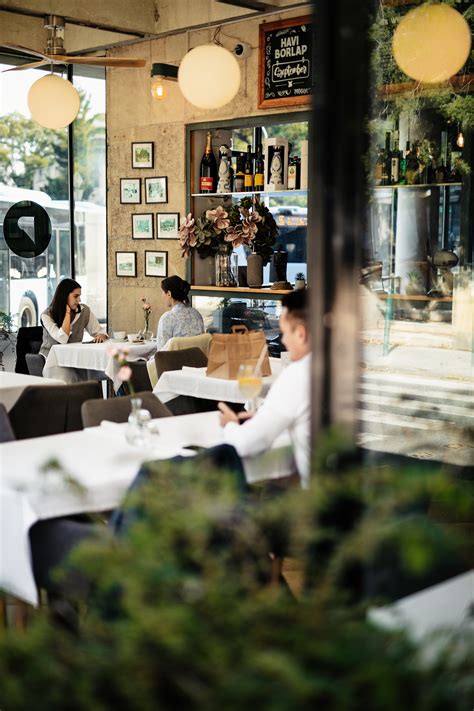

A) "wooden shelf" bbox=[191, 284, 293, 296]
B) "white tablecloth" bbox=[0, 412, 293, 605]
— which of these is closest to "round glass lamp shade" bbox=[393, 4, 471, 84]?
"white tablecloth" bbox=[0, 412, 293, 605]

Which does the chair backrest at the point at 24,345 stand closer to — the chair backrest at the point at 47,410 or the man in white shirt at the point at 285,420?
the chair backrest at the point at 47,410

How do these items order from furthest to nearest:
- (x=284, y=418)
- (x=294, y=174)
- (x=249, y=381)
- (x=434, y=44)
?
(x=294, y=174)
(x=434, y=44)
(x=249, y=381)
(x=284, y=418)

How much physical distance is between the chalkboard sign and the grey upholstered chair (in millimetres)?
2715

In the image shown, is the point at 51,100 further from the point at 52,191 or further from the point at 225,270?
the point at 52,191

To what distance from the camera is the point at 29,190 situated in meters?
9.55

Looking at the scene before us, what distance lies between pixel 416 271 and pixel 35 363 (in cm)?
355

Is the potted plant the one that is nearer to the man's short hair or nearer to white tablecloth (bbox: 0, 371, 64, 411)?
white tablecloth (bbox: 0, 371, 64, 411)

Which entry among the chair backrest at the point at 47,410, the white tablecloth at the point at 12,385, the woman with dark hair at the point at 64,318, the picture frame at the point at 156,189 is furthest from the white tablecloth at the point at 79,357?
the chair backrest at the point at 47,410

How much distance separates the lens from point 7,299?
31.2 feet

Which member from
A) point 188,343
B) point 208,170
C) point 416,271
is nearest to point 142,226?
point 208,170

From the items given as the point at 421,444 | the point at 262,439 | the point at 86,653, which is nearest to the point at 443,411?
the point at 421,444

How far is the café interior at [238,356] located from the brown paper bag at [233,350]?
0.01 metres

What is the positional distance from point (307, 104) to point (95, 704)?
7.28 m

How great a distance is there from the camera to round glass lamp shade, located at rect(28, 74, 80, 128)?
679 cm
